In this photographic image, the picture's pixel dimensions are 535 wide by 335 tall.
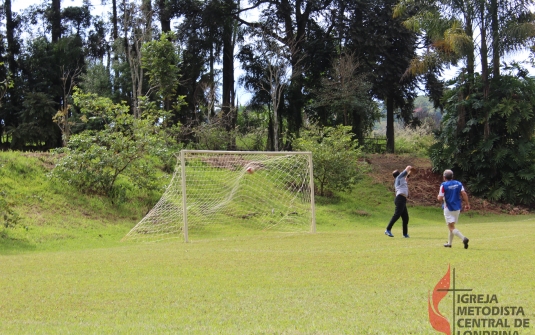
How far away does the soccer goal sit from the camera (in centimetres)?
1800

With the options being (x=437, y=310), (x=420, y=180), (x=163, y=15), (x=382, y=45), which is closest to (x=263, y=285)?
(x=437, y=310)

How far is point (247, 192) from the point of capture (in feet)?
61.5

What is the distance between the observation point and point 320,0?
35.8 m

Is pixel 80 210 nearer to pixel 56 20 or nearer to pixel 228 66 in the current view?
pixel 228 66

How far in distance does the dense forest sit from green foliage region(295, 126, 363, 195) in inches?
175

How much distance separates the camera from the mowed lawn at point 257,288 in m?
5.92

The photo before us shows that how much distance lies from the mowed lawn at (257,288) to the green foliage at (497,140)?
50.2 ft

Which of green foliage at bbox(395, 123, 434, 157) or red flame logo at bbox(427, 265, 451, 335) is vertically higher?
green foliage at bbox(395, 123, 434, 157)

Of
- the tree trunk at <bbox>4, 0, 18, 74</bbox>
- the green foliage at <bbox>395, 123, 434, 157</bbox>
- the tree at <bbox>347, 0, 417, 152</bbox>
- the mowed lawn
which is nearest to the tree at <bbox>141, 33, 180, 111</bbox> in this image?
the tree at <bbox>347, 0, 417, 152</bbox>

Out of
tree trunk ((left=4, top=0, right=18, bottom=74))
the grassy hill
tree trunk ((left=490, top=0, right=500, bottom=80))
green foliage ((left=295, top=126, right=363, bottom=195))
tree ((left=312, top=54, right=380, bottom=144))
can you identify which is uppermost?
tree trunk ((left=4, top=0, right=18, bottom=74))

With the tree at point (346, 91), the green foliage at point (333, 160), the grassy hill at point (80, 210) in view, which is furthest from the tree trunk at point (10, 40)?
the green foliage at point (333, 160)

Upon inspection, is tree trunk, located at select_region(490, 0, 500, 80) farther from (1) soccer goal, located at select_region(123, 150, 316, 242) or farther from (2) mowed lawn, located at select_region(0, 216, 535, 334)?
(2) mowed lawn, located at select_region(0, 216, 535, 334)

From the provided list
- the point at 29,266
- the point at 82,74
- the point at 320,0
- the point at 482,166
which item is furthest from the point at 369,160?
the point at 29,266

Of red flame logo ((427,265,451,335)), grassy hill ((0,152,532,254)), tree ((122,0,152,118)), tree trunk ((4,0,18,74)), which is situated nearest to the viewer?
red flame logo ((427,265,451,335))
